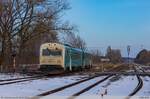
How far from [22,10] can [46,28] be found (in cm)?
435

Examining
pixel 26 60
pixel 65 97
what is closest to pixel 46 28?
pixel 26 60

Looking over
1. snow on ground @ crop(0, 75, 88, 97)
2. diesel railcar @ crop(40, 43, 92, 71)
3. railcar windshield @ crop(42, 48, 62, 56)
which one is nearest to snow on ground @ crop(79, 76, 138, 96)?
snow on ground @ crop(0, 75, 88, 97)

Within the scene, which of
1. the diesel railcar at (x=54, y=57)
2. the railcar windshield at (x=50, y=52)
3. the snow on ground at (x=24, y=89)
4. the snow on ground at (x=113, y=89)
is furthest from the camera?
the railcar windshield at (x=50, y=52)

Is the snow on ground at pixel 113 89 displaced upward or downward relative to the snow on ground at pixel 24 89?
downward

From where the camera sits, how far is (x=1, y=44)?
64.1m

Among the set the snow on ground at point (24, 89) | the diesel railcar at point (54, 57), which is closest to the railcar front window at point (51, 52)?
the diesel railcar at point (54, 57)

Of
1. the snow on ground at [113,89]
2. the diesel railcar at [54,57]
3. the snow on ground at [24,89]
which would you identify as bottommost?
the snow on ground at [113,89]

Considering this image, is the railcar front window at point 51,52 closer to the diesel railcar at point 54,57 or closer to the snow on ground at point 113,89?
the diesel railcar at point 54,57

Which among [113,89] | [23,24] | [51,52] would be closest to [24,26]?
[23,24]

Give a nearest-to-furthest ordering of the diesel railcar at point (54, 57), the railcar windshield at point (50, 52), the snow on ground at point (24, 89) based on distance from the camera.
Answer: the snow on ground at point (24, 89) < the diesel railcar at point (54, 57) < the railcar windshield at point (50, 52)

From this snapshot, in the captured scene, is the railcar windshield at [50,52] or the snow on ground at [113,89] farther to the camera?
the railcar windshield at [50,52]

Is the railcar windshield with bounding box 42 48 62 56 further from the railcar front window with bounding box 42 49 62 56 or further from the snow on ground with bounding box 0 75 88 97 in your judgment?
the snow on ground with bounding box 0 75 88 97

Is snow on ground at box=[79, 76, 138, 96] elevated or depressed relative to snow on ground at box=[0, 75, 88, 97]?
depressed

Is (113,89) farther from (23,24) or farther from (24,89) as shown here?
(23,24)
